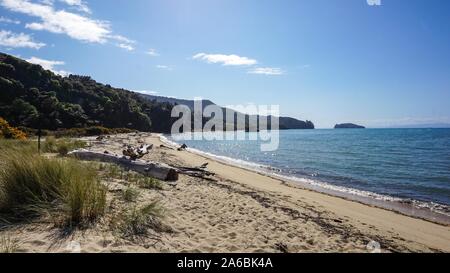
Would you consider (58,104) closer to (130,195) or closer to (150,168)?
(150,168)

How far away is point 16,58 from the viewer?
62.7 metres

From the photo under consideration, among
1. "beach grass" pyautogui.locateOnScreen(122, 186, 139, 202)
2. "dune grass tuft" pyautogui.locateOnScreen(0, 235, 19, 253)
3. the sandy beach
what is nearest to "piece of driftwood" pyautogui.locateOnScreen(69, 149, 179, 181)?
the sandy beach

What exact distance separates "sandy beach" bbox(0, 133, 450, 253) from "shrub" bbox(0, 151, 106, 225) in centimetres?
29

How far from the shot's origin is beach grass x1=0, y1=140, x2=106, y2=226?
509 centimetres

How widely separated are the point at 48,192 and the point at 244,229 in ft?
11.5

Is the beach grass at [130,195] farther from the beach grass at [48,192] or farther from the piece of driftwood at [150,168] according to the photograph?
the piece of driftwood at [150,168]

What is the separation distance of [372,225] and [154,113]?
86.1 metres

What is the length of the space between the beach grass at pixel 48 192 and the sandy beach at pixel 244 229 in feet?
0.95

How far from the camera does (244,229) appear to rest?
6285 mm

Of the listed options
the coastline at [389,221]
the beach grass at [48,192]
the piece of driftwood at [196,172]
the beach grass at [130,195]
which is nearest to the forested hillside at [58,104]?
the piece of driftwood at [196,172]

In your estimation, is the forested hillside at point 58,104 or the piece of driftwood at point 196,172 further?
the forested hillside at point 58,104

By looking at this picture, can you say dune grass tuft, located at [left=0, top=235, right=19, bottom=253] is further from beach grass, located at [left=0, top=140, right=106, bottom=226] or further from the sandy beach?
beach grass, located at [left=0, top=140, right=106, bottom=226]

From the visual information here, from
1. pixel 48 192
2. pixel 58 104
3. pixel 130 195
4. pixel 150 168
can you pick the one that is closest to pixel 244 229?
pixel 130 195

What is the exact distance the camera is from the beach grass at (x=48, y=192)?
509 cm
